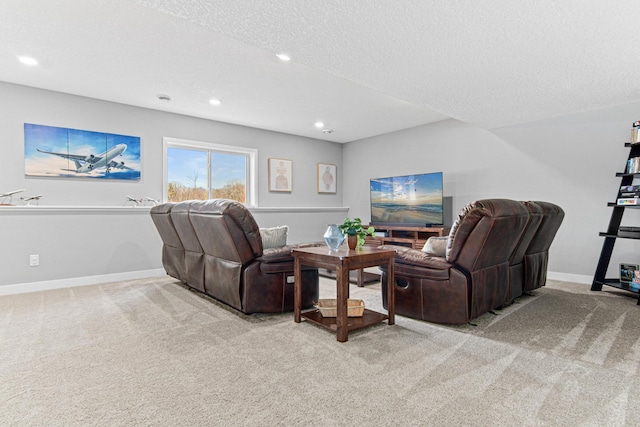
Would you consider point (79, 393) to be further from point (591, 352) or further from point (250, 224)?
point (591, 352)

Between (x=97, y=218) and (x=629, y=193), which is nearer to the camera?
(x=629, y=193)

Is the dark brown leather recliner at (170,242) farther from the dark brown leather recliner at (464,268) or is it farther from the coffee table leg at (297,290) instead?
the dark brown leather recliner at (464,268)

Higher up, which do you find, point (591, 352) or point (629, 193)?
point (629, 193)

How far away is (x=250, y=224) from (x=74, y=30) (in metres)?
2.07

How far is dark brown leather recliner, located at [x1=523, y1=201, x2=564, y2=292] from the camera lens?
331 centimetres

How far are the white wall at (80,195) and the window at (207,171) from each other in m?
0.15

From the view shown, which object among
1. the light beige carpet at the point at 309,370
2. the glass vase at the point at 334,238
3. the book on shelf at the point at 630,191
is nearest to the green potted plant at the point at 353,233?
the glass vase at the point at 334,238

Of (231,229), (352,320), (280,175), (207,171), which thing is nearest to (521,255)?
(352,320)

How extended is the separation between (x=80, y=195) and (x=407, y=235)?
461 cm

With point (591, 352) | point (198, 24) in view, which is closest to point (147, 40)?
point (198, 24)

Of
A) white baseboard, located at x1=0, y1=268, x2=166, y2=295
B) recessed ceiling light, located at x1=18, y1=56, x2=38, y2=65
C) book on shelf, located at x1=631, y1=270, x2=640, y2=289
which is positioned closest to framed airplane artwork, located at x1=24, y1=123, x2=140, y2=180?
recessed ceiling light, located at x1=18, y1=56, x2=38, y2=65

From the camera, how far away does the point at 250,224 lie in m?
2.75

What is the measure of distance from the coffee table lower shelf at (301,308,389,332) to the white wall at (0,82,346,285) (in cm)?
313

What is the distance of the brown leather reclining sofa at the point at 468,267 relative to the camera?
2464mm
